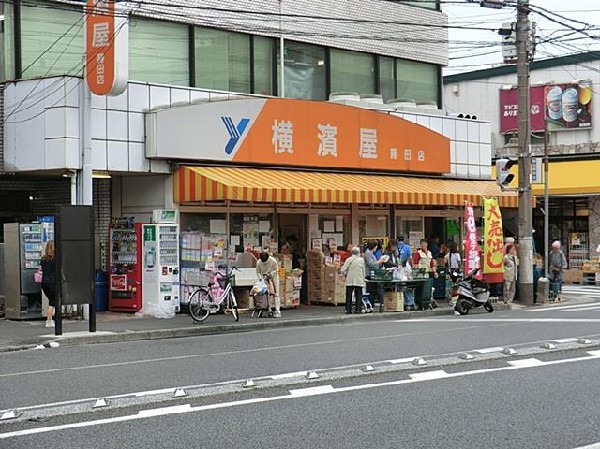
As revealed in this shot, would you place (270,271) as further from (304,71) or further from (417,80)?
(417,80)

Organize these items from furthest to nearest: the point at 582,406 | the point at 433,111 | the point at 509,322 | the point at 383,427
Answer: the point at 433,111 → the point at 509,322 → the point at 582,406 → the point at 383,427

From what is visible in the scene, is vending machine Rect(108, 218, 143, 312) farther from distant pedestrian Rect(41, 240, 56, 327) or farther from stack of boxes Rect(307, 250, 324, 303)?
stack of boxes Rect(307, 250, 324, 303)

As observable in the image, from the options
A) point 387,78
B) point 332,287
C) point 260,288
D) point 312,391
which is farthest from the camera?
point 387,78

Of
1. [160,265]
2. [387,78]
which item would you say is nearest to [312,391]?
[160,265]

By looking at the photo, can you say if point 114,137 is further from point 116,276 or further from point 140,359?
point 140,359

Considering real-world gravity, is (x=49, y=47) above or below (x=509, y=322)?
above

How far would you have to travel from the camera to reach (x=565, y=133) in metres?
37.5

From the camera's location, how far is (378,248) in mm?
22312

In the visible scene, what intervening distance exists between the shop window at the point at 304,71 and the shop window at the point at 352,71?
441 mm

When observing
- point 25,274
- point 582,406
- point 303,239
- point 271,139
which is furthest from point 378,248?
point 582,406

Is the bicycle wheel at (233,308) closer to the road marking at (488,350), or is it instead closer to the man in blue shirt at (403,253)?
the man in blue shirt at (403,253)

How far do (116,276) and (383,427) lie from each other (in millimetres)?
13114

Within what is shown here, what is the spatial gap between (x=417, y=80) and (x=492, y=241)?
750 cm

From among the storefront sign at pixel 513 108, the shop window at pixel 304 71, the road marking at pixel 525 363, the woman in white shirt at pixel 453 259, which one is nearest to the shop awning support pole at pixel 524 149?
the woman in white shirt at pixel 453 259
